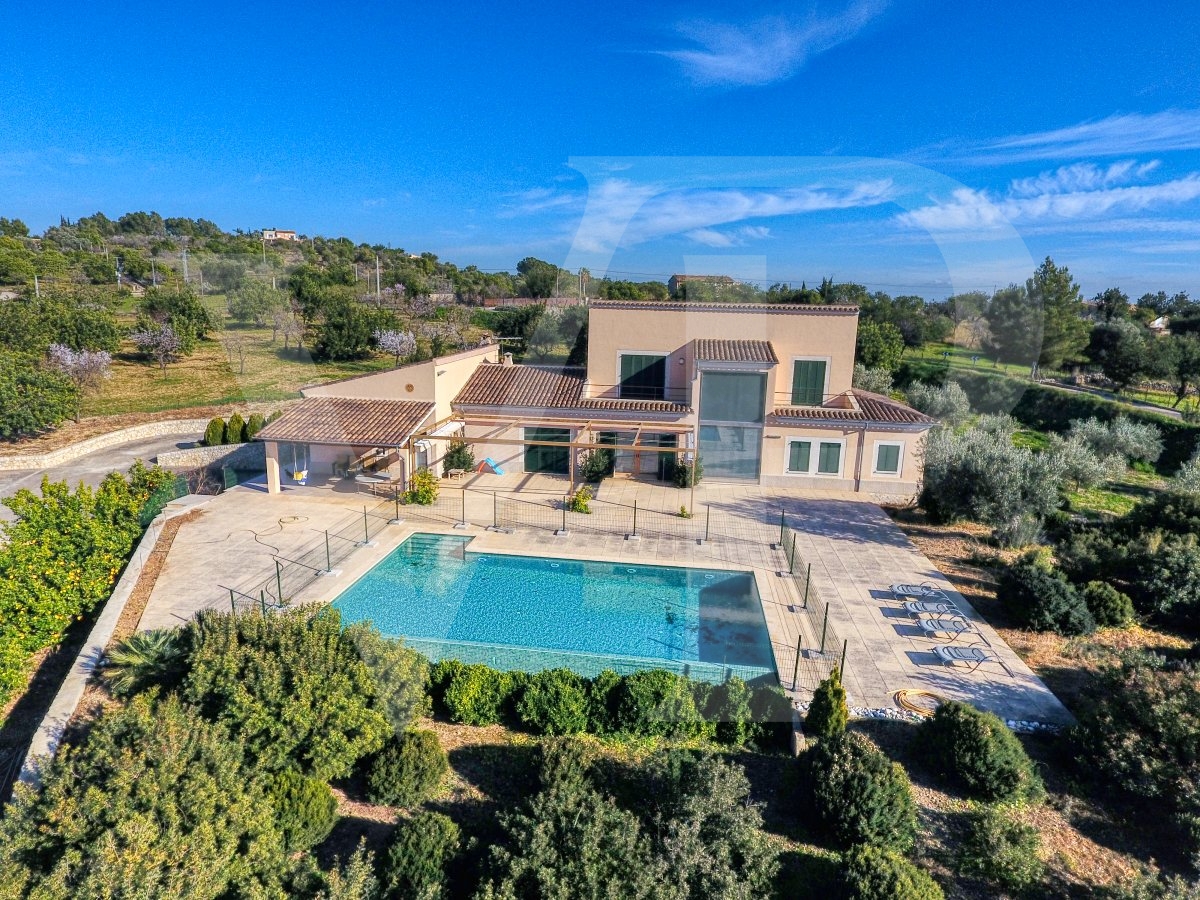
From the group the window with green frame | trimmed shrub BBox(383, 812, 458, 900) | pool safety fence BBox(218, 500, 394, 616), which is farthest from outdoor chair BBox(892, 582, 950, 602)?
pool safety fence BBox(218, 500, 394, 616)

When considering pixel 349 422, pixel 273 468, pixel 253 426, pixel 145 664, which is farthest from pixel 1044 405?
pixel 145 664

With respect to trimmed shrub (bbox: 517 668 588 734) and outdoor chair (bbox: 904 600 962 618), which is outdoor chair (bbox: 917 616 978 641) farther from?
trimmed shrub (bbox: 517 668 588 734)

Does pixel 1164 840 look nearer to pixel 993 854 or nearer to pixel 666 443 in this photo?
pixel 993 854

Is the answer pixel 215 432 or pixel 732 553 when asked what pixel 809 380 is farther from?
pixel 215 432

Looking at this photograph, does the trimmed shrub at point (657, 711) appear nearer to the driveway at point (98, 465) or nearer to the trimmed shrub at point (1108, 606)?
the trimmed shrub at point (1108, 606)

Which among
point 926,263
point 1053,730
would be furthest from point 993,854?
point 926,263
